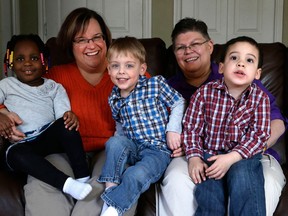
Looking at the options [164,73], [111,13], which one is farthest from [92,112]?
[111,13]

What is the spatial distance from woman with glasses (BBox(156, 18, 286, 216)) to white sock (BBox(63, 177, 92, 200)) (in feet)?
0.98

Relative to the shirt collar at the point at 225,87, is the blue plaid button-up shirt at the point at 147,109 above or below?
below

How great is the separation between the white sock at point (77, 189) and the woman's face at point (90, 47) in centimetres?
67

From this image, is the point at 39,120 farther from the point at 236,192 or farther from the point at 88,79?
the point at 236,192

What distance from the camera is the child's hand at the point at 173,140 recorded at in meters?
1.83

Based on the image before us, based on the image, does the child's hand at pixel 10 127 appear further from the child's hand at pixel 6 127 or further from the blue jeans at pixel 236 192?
the blue jeans at pixel 236 192

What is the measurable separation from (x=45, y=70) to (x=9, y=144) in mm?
413

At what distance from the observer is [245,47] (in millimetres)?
1743

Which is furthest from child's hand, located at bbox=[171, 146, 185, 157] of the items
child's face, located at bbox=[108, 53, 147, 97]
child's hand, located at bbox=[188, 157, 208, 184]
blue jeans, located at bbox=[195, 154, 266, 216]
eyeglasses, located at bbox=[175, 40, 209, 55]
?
eyeglasses, located at bbox=[175, 40, 209, 55]

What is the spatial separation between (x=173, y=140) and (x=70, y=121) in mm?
457

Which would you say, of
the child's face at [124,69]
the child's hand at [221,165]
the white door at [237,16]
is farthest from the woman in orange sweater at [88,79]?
the white door at [237,16]

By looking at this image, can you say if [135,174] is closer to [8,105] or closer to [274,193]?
[274,193]

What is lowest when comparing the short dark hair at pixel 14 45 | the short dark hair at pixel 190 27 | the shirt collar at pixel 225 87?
the shirt collar at pixel 225 87

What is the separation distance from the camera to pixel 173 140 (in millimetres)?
1831
